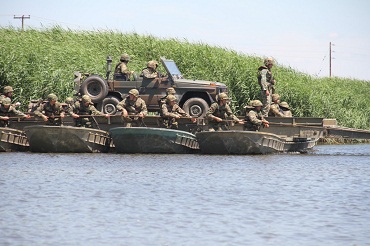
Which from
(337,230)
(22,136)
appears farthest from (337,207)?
(22,136)

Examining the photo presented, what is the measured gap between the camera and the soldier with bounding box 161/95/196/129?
1136 inches

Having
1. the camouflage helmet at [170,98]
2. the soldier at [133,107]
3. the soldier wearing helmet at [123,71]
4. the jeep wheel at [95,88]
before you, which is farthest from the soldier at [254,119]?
the jeep wheel at [95,88]

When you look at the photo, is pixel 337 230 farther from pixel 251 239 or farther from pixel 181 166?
pixel 181 166

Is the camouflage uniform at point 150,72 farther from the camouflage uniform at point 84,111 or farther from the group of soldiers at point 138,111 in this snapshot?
the camouflage uniform at point 84,111

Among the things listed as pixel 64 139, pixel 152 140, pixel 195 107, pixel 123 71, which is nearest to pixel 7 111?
pixel 64 139

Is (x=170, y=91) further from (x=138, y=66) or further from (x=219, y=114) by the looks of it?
Result: (x=138, y=66)

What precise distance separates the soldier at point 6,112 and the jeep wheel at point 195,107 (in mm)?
4658

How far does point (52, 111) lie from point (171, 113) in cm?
360

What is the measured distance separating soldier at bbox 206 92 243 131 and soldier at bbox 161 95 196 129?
2.16 ft

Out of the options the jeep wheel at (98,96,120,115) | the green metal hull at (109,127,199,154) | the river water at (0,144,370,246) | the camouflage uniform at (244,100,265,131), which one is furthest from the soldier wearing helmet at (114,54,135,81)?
the camouflage uniform at (244,100,265,131)

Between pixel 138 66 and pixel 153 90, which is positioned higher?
pixel 138 66

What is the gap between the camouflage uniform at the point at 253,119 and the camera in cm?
2858

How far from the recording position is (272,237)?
14789 millimetres

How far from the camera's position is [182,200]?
1864 centimetres
